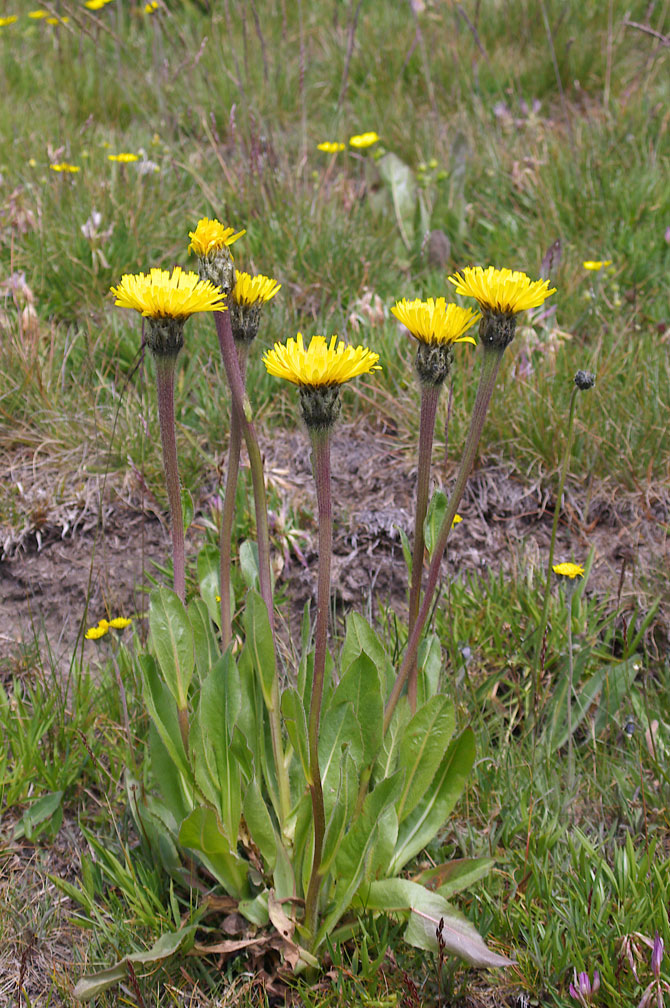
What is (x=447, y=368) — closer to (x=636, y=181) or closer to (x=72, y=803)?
(x=72, y=803)

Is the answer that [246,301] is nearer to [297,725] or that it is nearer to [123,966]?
[297,725]

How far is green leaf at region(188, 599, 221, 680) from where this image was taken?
70.6 inches

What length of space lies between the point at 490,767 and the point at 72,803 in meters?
1.00

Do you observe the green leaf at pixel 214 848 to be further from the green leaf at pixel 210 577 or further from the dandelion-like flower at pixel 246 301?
the dandelion-like flower at pixel 246 301

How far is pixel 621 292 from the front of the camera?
3.53 meters

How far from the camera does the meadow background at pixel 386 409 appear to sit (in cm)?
173

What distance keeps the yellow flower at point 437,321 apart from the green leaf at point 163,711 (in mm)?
834

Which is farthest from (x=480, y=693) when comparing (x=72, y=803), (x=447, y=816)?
(x=72, y=803)

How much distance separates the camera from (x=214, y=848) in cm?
155

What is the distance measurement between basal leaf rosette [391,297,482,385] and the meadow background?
966mm

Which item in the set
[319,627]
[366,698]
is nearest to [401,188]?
[366,698]

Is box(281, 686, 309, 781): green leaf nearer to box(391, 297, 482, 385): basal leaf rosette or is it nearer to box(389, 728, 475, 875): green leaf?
box(389, 728, 475, 875): green leaf

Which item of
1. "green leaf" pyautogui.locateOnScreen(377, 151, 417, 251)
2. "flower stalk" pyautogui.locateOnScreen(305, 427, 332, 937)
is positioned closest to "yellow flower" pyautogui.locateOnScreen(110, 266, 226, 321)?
"flower stalk" pyautogui.locateOnScreen(305, 427, 332, 937)

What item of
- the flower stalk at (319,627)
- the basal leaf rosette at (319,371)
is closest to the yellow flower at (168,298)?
the basal leaf rosette at (319,371)
